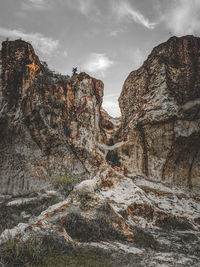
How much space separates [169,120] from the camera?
1084cm

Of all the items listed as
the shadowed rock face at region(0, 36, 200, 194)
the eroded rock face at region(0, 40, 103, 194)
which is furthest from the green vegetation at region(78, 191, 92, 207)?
the eroded rock face at region(0, 40, 103, 194)

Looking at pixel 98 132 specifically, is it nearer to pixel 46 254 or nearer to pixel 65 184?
pixel 65 184

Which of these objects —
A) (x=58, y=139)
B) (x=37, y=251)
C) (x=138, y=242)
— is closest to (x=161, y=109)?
(x=58, y=139)

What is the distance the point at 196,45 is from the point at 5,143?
14726mm

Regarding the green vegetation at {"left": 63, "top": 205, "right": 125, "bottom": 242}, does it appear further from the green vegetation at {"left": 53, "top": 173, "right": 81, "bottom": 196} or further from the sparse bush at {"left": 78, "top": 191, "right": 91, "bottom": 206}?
the green vegetation at {"left": 53, "top": 173, "right": 81, "bottom": 196}

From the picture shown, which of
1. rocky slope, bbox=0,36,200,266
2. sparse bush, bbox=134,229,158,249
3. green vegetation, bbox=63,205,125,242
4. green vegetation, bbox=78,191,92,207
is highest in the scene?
rocky slope, bbox=0,36,200,266

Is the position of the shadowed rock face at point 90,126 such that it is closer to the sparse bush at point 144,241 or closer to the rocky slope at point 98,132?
the rocky slope at point 98,132

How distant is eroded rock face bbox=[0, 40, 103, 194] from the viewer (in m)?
11.5

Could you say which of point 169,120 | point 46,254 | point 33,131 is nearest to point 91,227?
point 46,254

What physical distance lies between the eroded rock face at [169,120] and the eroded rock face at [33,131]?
3157 mm

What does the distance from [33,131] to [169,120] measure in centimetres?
886

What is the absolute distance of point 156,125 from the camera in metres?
11.1

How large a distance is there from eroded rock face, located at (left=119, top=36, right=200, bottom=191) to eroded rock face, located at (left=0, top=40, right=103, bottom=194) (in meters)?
3.16

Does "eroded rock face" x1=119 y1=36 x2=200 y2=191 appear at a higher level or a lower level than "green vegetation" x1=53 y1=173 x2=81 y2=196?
higher
